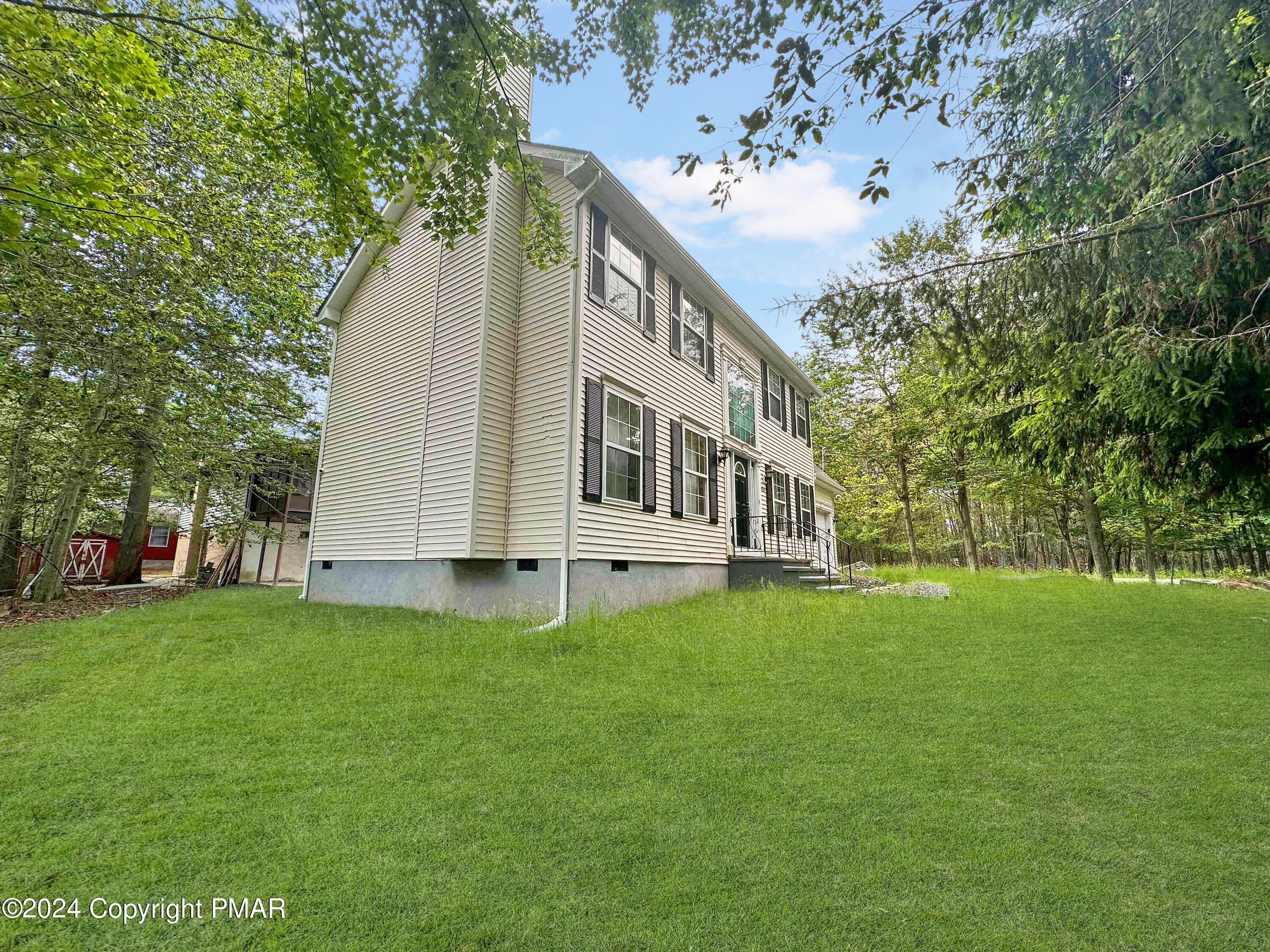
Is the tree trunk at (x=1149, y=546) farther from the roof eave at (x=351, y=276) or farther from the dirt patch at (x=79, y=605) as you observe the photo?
the dirt patch at (x=79, y=605)

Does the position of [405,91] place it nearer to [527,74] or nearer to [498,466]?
[498,466]

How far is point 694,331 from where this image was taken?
11.0 meters

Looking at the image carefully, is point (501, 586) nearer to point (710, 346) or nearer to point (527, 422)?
point (527, 422)

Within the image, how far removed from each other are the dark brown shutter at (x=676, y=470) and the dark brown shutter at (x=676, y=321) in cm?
141

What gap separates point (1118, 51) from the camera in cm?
361

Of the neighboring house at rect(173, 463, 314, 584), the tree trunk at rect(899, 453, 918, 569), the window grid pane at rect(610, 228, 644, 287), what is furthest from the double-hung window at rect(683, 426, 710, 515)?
the tree trunk at rect(899, 453, 918, 569)

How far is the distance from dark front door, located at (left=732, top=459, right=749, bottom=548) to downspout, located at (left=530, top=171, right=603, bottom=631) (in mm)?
5110

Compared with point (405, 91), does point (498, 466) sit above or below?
below

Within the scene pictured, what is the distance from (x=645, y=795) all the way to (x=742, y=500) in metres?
9.74

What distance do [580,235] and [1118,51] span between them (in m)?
6.00

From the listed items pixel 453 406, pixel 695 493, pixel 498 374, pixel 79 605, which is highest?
pixel 498 374

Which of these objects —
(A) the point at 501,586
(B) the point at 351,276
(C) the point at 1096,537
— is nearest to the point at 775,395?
(C) the point at 1096,537

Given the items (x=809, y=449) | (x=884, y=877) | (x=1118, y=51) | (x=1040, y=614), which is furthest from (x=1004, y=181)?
(x=809, y=449)

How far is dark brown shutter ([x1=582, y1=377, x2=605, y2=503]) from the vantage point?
770cm
